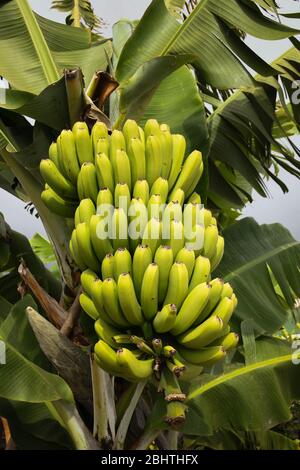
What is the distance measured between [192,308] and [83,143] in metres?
0.65

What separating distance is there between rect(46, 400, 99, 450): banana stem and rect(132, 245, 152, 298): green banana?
0.69m

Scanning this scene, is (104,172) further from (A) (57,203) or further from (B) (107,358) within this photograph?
(B) (107,358)

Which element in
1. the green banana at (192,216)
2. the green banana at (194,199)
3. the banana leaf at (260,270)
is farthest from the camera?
the banana leaf at (260,270)

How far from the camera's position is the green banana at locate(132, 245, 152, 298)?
1368 mm

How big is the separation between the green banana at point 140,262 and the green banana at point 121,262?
0.07ft

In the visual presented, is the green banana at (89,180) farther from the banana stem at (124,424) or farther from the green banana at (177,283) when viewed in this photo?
the banana stem at (124,424)

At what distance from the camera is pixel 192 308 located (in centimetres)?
133

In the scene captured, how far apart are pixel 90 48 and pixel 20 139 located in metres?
0.49

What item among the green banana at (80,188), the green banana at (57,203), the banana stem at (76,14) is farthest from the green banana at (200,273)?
the banana stem at (76,14)

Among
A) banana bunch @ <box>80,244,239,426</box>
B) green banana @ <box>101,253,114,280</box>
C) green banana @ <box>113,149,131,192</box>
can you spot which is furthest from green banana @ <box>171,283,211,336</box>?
green banana @ <box>113,149,131,192</box>

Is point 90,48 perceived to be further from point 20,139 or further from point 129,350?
point 129,350

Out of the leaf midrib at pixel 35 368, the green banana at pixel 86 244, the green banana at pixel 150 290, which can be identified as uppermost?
the green banana at pixel 86 244

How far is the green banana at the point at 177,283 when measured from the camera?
4.39 ft

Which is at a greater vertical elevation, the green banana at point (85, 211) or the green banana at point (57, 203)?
the green banana at point (57, 203)
